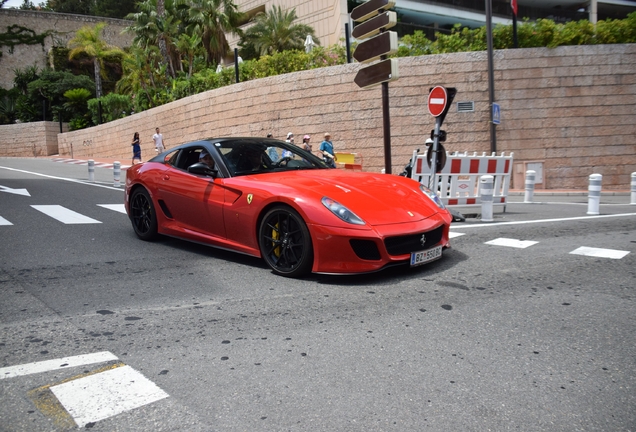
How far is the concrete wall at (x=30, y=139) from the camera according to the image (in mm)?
46281

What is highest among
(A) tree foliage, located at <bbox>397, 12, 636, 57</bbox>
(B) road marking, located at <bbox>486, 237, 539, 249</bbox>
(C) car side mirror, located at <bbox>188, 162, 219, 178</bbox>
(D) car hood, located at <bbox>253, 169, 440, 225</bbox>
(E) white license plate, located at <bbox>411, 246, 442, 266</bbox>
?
(A) tree foliage, located at <bbox>397, 12, 636, 57</bbox>

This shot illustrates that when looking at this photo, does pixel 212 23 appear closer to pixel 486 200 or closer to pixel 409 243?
pixel 486 200

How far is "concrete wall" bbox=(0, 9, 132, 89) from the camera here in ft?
186

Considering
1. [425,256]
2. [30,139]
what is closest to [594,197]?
[425,256]

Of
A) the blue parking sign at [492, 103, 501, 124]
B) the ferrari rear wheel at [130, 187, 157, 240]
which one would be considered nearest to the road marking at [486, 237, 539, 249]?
the ferrari rear wheel at [130, 187, 157, 240]

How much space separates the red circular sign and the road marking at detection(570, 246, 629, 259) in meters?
4.09

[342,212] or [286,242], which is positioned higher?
[342,212]

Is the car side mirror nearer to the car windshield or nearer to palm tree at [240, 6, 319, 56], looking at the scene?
the car windshield

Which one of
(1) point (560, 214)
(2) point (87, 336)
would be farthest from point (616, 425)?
(1) point (560, 214)

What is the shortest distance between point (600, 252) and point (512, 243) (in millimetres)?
964

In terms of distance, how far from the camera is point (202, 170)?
19.3ft

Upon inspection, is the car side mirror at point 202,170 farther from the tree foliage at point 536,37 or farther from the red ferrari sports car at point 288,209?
the tree foliage at point 536,37

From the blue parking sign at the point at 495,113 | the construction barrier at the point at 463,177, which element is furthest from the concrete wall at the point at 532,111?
the construction barrier at the point at 463,177

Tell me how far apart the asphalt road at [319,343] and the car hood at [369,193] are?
0.57 m
